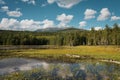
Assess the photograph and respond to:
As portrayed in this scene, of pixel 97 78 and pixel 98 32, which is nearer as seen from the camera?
pixel 97 78

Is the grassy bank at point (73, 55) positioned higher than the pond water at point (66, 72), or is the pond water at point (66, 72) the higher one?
the grassy bank at point (73, 55)

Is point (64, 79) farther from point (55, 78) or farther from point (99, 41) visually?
point (99, 41)

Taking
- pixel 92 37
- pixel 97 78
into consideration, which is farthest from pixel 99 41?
pixel 97 78

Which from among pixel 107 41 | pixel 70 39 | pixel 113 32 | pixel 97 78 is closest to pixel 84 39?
pixel 70 39

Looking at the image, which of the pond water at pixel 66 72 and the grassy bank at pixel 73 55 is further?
the grassy bank at pixel 73 55

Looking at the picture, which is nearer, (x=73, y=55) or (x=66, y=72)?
(x=66, y=72)

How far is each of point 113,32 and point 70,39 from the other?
178 feet

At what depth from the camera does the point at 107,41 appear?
16075 cm

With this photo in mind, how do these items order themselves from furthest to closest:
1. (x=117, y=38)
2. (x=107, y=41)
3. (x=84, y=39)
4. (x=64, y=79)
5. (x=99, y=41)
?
(x=84, y=39), (x=99, y=41), (x=107, y=41), (x=117, y=38), (x=64, y=79)

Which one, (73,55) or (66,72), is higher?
(73,55)

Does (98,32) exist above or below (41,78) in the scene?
above

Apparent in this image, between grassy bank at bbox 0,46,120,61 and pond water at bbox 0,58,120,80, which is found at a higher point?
grassy bank at bbox 0,46,120,61

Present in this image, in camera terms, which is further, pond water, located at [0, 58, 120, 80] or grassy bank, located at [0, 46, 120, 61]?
grassy bank, located at [0, 46, 120, 61]

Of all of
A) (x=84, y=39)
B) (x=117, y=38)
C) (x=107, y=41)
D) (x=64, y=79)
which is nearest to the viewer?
(x=64, y=79)
